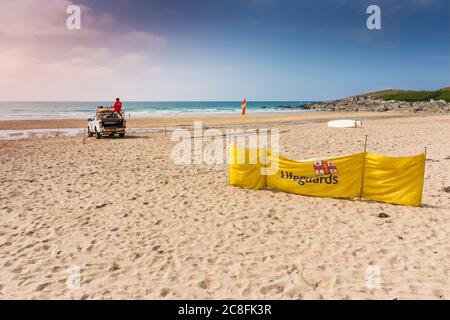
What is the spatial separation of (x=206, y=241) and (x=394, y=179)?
5.45 metres

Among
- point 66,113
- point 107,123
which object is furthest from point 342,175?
point 66,113

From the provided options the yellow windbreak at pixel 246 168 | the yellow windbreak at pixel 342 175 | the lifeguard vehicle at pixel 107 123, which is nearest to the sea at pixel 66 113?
the lifeguard vehicle at pixel 107 123

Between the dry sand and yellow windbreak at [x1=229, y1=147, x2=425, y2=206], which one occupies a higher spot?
yellow windbreak at [x1=229, y1=147, x2=425, y2=206]

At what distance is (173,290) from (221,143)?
16.1 meters

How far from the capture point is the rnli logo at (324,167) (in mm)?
9031

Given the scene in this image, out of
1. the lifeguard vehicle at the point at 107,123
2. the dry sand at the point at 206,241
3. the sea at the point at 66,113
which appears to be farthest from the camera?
the sea at the point at 66,113

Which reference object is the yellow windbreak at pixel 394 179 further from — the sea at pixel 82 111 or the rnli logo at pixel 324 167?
the sea at pixel 82 111

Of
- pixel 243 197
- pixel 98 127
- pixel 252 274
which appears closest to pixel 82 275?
pixel 252 274

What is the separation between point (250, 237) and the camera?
677 cm

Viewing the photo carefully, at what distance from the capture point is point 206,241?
260 inches

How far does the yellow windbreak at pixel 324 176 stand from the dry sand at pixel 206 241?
306 millimetres

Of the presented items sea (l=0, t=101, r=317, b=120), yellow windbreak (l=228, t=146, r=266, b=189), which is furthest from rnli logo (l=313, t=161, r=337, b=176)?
sea (l=0, t=101, r=317, b=120)

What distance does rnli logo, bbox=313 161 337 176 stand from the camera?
9.03m

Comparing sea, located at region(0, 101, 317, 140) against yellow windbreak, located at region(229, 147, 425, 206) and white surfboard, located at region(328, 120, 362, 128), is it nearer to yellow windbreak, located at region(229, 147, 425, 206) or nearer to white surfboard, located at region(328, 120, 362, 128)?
white surfboard, located at region(328, 120, 362, 128)
